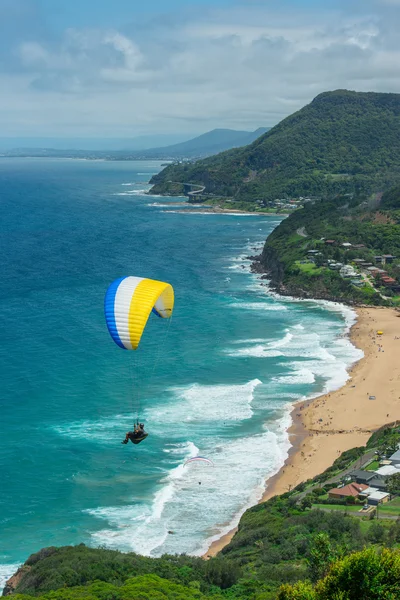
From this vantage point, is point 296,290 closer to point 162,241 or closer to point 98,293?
point 98,293

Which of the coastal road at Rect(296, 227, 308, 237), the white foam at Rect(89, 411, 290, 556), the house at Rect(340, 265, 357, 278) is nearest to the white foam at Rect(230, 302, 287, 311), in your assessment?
the house at Rect(340, 265, 357, 278)

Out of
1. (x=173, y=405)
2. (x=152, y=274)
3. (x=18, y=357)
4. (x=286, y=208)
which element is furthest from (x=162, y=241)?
(x=173, y=405)

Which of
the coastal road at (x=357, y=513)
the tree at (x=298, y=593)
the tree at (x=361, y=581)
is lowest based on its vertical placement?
the coastal road at (x=357, y=513)

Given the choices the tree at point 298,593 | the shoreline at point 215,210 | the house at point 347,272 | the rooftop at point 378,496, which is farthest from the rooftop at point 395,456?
the shoreline at point 215,210

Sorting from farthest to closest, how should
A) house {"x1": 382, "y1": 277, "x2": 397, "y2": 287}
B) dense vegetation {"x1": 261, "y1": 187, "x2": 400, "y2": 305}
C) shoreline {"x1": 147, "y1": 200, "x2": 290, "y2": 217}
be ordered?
1. shoreline {"x1": 147, "y1": 200, "x2": 290, "y2": 217}
2. house {"x1": 382, "y1": 277, "x2": 397, "y2": 287}
3. dense vegetation {"x1": 261, "y1": 187, "x2": 400, "y2": 305}

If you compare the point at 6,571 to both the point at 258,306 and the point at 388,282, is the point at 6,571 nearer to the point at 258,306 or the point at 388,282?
the point at 258,306

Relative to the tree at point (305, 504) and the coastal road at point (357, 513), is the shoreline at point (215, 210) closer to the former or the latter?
the tree at point (305, 504)

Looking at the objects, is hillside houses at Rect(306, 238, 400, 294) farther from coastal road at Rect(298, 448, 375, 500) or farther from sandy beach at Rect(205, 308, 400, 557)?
coastal road at Rect(298, 448, 375, 500)
